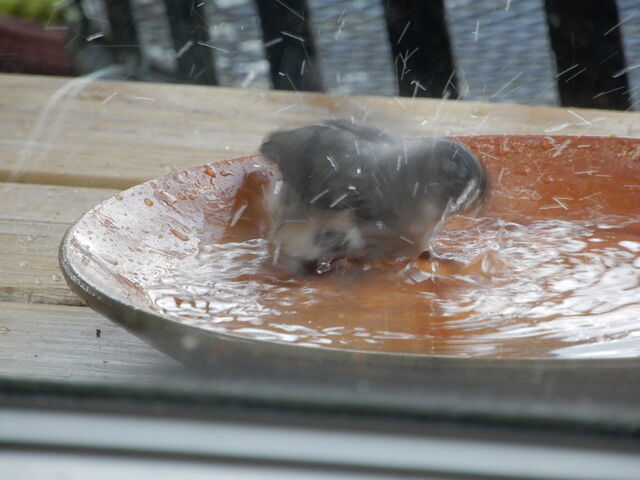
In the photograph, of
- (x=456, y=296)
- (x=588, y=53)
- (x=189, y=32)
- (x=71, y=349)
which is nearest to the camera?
(x=71, y=349)

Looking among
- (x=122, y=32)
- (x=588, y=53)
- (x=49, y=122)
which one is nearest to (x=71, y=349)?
(x=122, y=32)

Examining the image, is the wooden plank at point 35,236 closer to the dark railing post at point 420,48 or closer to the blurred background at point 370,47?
the blurred background at point 370,47

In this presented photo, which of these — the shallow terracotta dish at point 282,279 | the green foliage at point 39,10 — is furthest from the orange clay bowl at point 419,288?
the green foliage at point 39,10

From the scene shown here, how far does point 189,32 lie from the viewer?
59cm

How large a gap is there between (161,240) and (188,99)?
27 centimetres

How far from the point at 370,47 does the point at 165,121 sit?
0.66 ft

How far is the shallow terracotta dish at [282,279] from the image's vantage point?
298 millimetres

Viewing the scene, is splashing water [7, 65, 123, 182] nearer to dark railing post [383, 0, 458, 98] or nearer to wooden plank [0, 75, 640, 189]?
wooden plank [0, 75, 640, 189]

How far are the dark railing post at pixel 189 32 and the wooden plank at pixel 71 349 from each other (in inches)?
9.1

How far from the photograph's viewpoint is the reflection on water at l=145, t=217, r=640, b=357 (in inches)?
14.5

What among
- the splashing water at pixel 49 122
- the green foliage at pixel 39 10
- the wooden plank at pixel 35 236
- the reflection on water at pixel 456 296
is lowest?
the reflection on water at pixel 456 296

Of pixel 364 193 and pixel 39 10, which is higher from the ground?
pixel 39 10

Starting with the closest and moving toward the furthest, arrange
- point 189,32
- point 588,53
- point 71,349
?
point 71,349 < point 189,32 < point 588,53

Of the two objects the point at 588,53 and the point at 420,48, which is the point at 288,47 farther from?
the point at 588,53
